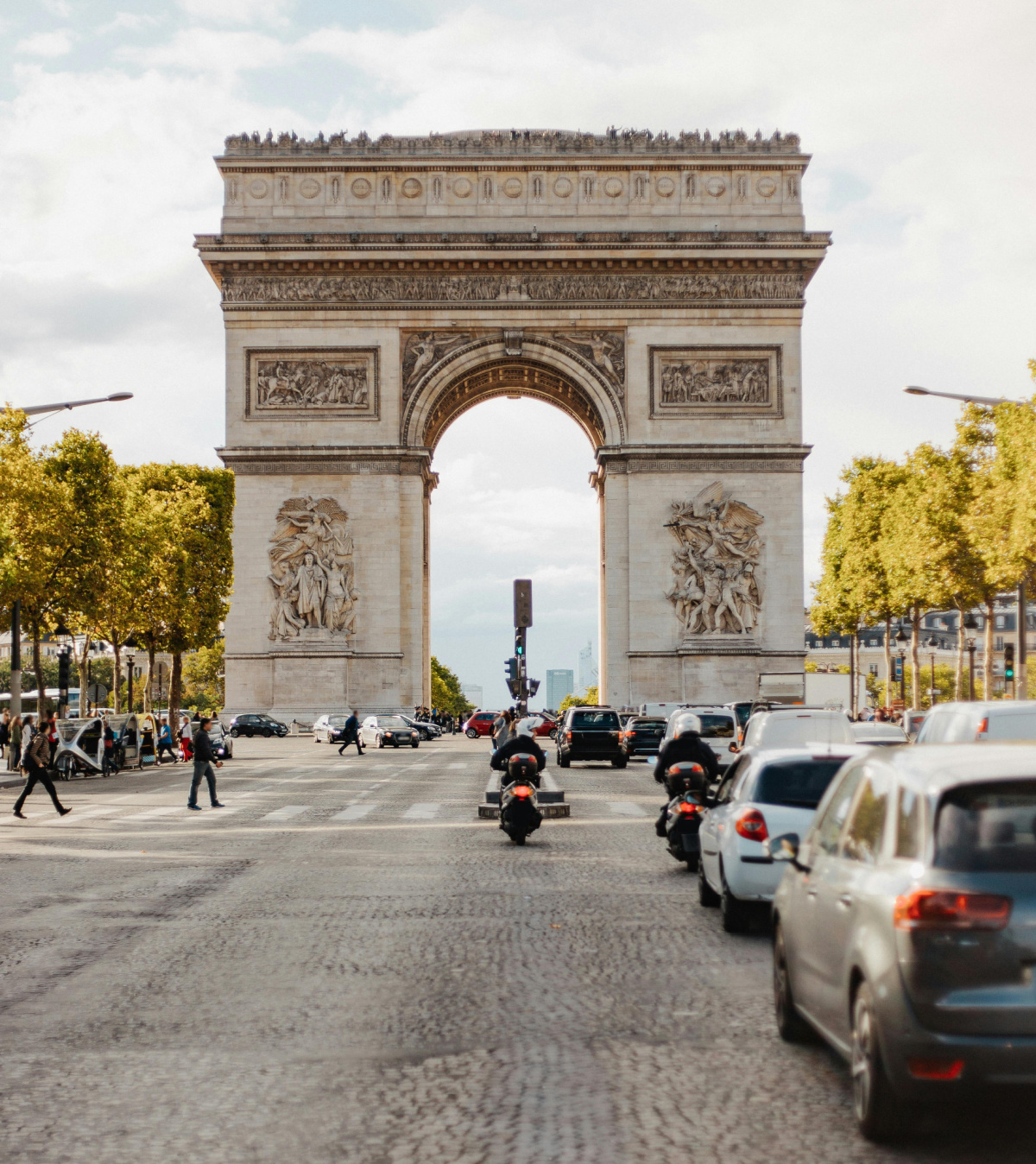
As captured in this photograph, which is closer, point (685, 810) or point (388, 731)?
point (685, 810)

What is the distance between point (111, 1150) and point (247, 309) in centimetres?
5117

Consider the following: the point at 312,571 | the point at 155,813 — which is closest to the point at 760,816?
the point at 155,813

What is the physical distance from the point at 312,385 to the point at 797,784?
45.2 meters

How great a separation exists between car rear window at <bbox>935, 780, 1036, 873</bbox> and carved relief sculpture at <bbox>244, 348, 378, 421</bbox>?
1976 inches

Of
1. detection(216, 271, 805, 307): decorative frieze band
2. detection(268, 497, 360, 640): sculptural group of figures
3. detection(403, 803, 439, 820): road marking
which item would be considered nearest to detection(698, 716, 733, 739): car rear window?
detection(403, 803, 439, 820): road marking

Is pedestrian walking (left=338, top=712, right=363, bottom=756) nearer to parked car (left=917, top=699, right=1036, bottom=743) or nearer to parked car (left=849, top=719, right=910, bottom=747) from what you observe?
parked car (left=849, top=719, right=910, bottom=747)

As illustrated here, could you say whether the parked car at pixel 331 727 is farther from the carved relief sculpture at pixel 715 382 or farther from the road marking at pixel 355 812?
the road marking at pixel 355 812

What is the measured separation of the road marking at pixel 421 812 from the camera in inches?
878

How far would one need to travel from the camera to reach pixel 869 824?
6.34 metres

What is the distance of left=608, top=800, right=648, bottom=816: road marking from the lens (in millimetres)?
23672

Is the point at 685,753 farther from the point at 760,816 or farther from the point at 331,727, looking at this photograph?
the point at 331,727

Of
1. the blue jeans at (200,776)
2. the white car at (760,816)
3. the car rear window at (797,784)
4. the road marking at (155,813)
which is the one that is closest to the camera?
the white car at (760,816)

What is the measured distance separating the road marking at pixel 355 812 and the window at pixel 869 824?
643 inches

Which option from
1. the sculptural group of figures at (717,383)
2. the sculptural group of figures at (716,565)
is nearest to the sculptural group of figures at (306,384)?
the sculptural group of figures at (717,383)
